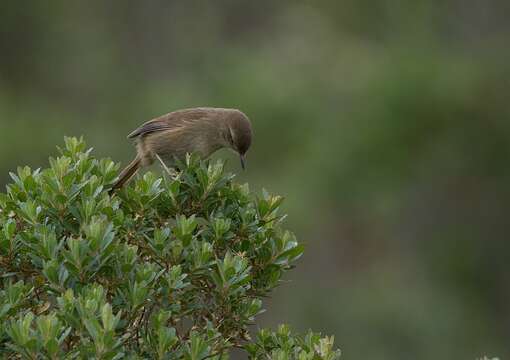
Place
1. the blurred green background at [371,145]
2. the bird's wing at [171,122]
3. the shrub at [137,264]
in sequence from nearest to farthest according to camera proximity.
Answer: the shrub at [137,264], the bird's wing at [171,122], the blurred green background at [371,145]

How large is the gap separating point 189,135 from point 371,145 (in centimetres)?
1212

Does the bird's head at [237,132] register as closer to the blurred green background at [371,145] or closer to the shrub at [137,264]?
the shrub at [137,264]

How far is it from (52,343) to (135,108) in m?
20.1

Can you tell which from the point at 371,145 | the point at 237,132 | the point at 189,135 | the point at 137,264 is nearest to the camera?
the point at 137,264

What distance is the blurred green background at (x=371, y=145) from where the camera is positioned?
20234mm

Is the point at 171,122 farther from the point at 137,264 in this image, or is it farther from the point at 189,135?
the point at 137,264

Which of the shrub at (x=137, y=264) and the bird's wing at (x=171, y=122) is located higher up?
the shrub at (x=137, y=264)

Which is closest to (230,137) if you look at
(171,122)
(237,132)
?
(237,132)

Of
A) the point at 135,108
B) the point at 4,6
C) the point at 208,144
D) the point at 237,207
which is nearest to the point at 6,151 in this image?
the point at 135,108

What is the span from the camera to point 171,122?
8508mm

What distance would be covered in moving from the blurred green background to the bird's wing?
11305 mm

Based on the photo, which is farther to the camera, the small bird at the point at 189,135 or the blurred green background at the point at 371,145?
the blurred green background at the point at 371,145

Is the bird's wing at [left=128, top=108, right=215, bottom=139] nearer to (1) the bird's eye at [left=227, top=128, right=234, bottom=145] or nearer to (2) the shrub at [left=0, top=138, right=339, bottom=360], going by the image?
(1) the bird's eye at [left=227, top=128, right=234, bottom=145]

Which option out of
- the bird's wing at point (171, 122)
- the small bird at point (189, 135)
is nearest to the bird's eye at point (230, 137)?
the small bird at point (189, 135)
